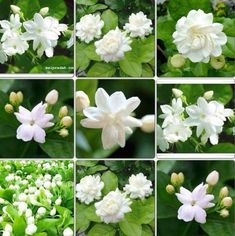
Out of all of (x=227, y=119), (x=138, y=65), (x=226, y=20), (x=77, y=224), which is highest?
(x=226, y=20)

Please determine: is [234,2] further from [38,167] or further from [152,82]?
[38,167]

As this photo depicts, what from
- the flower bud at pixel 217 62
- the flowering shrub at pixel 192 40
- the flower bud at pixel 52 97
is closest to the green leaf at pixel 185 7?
the flowering shrub at pixel 192 40

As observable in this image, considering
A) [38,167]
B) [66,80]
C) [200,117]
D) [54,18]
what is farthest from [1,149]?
[200,117]

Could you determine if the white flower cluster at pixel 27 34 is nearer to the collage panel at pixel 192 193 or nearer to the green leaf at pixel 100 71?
the green leaf at pixel 100 71

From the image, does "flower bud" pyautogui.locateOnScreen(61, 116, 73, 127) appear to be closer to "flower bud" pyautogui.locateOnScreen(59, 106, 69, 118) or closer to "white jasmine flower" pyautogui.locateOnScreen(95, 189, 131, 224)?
"flower bud" pyautogui.locateOnScreen(59, 106, 69, 118)

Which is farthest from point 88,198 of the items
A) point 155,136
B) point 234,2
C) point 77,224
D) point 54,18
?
point 234,2

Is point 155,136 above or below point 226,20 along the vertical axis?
below

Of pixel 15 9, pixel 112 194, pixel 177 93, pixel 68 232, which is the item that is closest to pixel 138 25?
pixel 177 93
